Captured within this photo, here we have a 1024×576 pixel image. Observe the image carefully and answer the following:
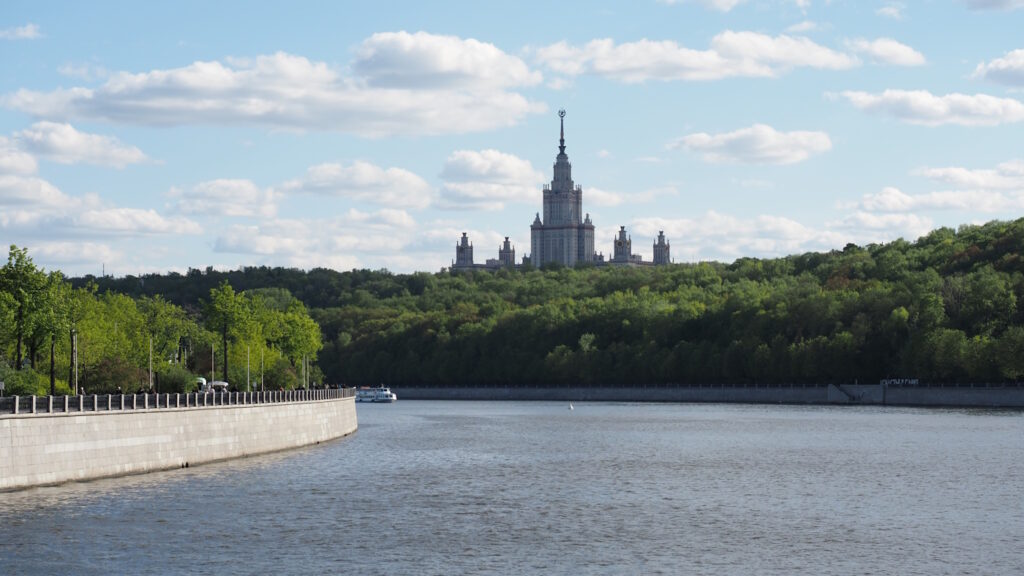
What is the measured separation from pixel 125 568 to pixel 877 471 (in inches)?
1801

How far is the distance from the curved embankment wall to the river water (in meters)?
1.04

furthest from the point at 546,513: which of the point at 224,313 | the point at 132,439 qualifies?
the point at 224,313

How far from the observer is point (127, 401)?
66188 millimetres

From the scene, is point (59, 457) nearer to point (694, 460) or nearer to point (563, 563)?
point (563, 563)

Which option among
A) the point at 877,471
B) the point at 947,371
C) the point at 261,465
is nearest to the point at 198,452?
the point at 261,465

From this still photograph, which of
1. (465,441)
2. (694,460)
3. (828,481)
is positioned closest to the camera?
(828,481)

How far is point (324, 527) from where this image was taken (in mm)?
54031

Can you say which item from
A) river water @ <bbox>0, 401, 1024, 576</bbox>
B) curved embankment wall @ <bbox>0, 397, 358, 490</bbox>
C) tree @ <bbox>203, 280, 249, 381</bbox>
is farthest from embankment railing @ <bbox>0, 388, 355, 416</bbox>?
tree @ <bbox>203, 280, 249, 381</bbox>

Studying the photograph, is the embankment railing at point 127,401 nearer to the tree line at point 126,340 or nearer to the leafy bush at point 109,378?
the tree line at point 126,340

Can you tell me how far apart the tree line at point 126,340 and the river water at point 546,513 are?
16.5 metres

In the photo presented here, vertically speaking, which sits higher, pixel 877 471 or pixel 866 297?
pixel 866 297

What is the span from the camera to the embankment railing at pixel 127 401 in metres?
57.3

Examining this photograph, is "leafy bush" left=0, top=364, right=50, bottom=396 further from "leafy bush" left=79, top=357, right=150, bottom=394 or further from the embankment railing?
"leafy bush" left=79, top=357, right=150, bottom=394

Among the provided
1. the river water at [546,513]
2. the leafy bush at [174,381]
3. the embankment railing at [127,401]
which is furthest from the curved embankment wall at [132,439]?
the leafy bush at [174,381]
